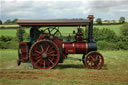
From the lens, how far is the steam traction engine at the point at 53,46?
841 cm

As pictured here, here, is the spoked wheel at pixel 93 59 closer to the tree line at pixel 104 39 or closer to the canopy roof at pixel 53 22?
the canopy roof at pixel 53 22

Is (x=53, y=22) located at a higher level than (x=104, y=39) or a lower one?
higher

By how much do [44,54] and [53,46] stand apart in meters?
0.63

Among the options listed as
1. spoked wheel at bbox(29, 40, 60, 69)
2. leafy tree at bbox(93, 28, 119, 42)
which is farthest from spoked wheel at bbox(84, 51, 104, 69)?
leafy tree at bbox(93, 28, 119, 42)

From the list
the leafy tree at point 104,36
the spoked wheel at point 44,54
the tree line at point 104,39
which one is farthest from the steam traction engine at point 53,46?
the leafy tree at point 104,36

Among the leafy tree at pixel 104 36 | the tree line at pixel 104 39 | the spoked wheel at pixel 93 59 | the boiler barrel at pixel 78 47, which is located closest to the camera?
the spoked wheel at pixel 93 59

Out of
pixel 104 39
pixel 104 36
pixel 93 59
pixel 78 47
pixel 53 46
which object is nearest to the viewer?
pixel 53 46

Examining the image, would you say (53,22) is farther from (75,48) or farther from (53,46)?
(75,48)

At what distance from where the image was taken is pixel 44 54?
28.0 feet

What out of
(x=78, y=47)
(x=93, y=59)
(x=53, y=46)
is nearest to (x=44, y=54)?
(x=53, y=46)

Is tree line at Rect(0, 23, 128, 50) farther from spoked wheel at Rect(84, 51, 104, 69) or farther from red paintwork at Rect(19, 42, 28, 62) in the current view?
red paintwork at Rect(19, 42, 28, 62)

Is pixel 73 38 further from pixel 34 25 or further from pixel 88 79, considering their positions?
pixel 88 79

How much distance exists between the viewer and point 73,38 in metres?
9.12

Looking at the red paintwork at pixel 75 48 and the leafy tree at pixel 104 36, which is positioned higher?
the red paintwork at pixel 75 48
